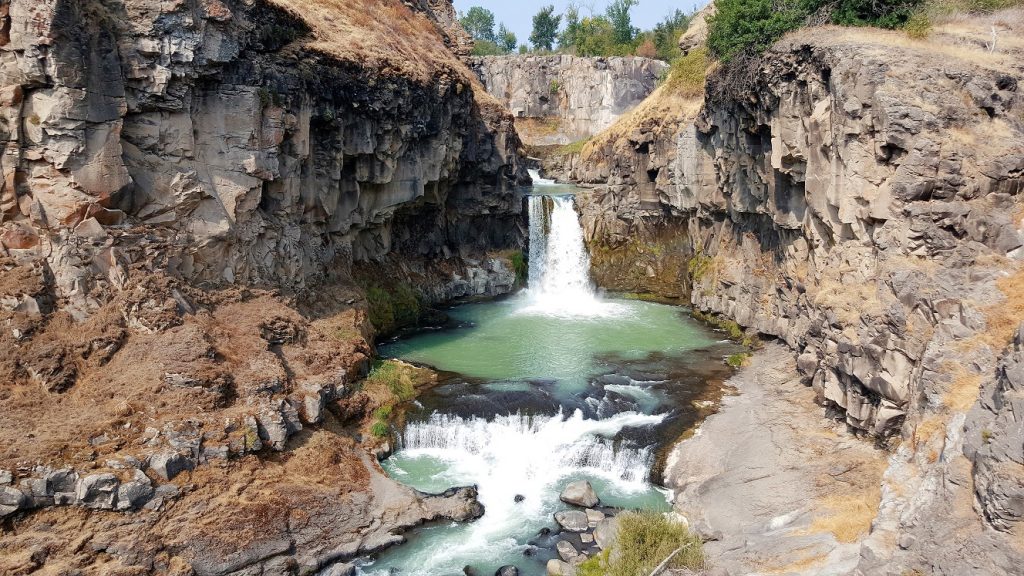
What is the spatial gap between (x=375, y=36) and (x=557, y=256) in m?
16.2

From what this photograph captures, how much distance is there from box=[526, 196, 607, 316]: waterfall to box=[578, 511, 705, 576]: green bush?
24.7 metres

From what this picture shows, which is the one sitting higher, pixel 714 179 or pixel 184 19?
pixel 184 19

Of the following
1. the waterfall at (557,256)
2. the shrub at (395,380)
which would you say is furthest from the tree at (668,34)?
the shrub at (395,380)

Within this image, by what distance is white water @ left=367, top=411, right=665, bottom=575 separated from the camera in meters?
18.1

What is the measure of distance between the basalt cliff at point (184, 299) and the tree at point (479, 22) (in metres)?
92.7

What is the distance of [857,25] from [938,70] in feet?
22.1

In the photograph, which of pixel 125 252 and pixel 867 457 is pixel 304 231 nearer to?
pixel 125 252

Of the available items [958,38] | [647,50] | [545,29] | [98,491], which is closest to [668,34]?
[647,50]

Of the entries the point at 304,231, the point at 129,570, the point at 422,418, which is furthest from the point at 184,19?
the point at 129,570

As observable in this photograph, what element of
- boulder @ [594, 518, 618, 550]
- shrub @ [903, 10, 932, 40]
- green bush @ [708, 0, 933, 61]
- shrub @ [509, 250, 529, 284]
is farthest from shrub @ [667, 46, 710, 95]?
boulder @ [594, 518, 618, 550]

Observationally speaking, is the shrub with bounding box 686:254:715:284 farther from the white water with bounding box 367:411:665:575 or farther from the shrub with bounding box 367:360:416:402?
the shrub with bounding box 367:360:416:402

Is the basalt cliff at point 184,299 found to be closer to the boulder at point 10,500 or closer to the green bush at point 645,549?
the boulder at point 10,500

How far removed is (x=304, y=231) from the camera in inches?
1136

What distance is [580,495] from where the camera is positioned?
19.4 meters
